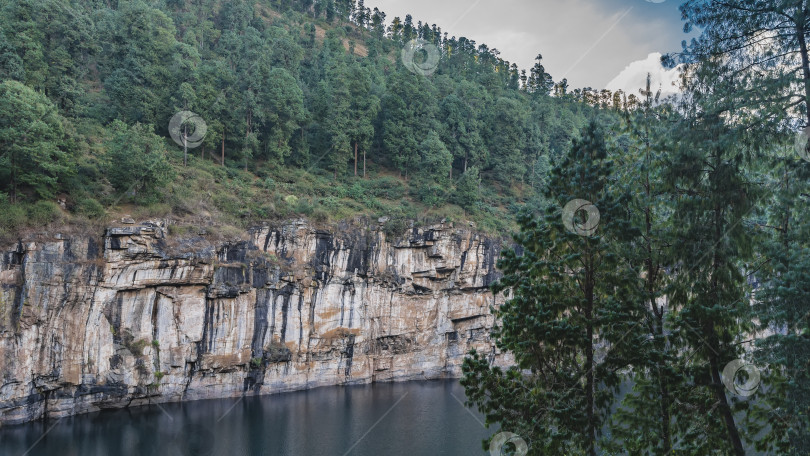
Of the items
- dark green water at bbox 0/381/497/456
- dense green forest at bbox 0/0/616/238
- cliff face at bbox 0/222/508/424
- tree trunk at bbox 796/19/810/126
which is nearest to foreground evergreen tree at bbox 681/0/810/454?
tree trunk at bbox 796/19/810/126

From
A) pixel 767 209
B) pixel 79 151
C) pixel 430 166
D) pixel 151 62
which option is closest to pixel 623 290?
pixel 767 209

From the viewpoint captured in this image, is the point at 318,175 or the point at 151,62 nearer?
the point at 151,62

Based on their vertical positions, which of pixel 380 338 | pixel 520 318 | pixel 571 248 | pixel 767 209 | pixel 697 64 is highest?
pixel 697 64

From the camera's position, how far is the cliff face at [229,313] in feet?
69.5

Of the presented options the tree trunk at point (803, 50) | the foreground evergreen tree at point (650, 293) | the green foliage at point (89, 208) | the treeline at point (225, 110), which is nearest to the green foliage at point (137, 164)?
the treeline at point (225, 110)

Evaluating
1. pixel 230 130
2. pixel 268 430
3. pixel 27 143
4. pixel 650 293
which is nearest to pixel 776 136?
pixel 650 293

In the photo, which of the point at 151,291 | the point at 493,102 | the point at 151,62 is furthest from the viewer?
the point at 493,102

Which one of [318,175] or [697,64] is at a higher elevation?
[318,175]

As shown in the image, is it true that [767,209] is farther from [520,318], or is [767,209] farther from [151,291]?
[151,291]

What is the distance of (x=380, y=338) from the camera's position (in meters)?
31.1

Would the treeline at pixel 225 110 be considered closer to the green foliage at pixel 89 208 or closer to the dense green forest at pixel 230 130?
the dense green forest at pixel 230 130

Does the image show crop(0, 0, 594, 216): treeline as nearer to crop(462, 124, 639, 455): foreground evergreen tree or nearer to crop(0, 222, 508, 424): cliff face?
crop(0, 222, 508, 424): cliff face

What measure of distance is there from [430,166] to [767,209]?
29652 millimetres

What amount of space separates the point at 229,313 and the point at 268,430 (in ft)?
23.7
